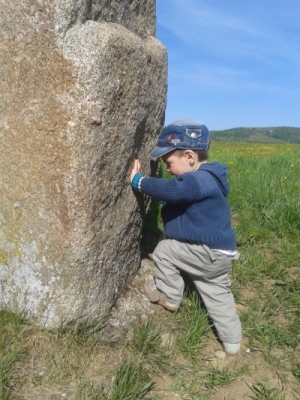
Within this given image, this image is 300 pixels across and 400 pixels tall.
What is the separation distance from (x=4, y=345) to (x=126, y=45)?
5.97 ft

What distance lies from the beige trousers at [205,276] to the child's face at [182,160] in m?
0.48

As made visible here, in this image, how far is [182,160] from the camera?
3029mm

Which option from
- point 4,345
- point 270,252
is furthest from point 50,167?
point 270,252

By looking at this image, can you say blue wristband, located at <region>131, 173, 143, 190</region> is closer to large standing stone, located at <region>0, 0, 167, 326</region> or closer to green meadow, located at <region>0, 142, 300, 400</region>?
large standing stone, located at <region>0, 0, 167, 326</region>

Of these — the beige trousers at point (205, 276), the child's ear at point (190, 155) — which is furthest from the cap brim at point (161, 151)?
the beige trousers at point (205, 276)

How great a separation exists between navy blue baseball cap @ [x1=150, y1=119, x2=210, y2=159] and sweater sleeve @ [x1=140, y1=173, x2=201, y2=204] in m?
0.20

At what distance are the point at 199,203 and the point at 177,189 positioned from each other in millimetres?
206

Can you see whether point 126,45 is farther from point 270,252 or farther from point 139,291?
point 270,252

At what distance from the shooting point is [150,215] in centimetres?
457

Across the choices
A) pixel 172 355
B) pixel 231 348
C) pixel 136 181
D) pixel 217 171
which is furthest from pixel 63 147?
pixel 231 348

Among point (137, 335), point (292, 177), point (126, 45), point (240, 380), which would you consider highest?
point (126, 45)

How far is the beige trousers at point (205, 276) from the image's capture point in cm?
302

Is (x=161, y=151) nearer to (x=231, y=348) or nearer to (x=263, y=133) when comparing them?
(x=231, y=348)

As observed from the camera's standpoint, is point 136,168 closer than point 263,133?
Yes
